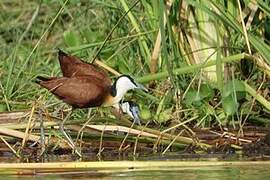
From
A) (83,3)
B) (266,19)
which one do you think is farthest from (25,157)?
(83,3)

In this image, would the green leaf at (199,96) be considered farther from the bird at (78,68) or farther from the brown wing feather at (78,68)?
the brown wing feather at (78,68)

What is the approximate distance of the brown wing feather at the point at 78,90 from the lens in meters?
6.37

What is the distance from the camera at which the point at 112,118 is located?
255 inches

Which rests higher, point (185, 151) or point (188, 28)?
point (188, 28)

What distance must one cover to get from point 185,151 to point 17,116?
3.49 ft

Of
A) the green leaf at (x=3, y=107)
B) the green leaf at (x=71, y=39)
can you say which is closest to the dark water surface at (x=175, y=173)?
the green leaf at (x=3, y=107)

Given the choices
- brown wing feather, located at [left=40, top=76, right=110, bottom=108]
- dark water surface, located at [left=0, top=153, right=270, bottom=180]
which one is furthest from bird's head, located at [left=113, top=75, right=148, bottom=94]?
dark water surface, located at [left=0, top=153, right=270, bottom=180]

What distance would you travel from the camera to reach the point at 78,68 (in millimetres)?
6496

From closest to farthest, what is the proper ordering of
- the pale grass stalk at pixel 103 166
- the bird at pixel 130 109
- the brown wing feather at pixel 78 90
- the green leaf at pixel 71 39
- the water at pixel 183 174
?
the water at pixel 183 174
the pale grass stalk at pixel 103 166
the brown wing feather at pixel 78 90
the bird at pixel 130 109
the green leaf at pixel 71 39

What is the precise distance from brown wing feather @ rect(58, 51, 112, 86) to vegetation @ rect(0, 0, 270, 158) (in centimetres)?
23

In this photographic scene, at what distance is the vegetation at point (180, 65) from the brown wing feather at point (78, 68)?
0.23 metres

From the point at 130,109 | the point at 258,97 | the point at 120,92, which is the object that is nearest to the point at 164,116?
the point at 130,109

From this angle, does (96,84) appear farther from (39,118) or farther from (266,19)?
(266,19)

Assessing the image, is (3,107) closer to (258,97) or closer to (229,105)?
(229,105)
